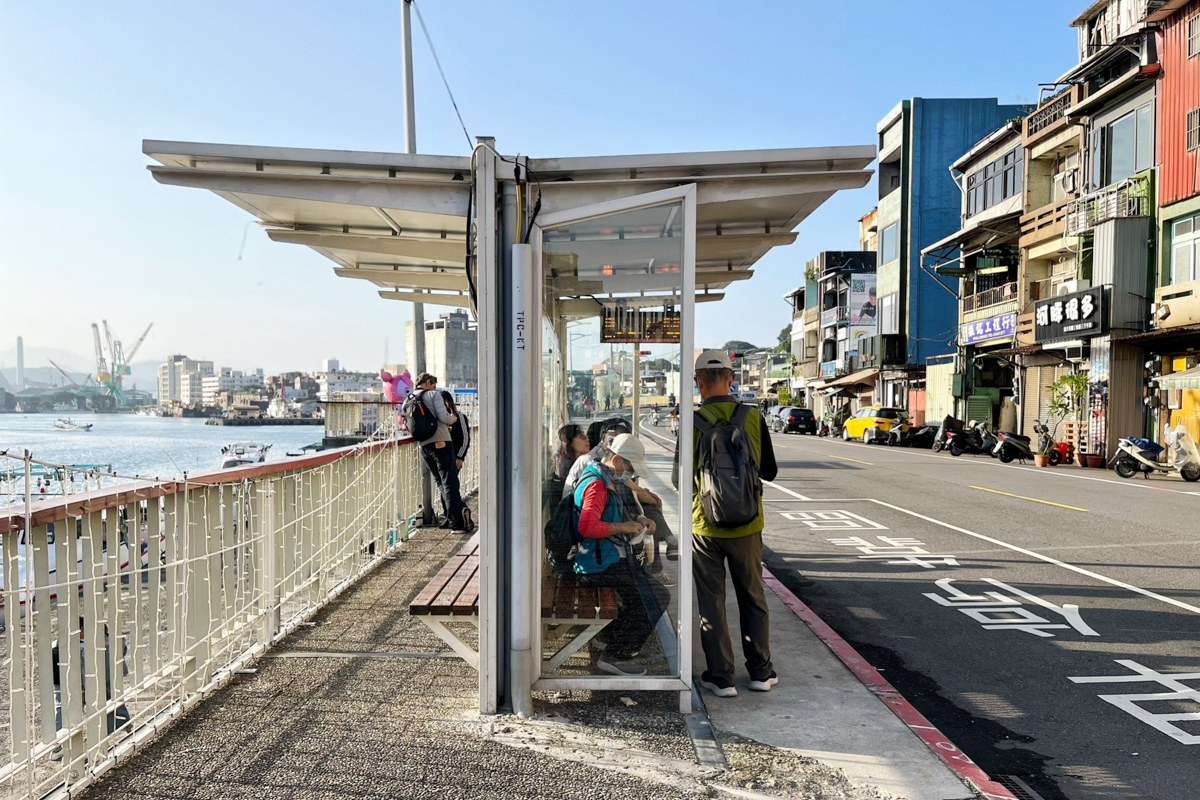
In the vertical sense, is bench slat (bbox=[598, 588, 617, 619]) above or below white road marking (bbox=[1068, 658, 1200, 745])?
above

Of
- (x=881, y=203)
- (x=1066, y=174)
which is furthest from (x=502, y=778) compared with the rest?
(x=881, y=203)

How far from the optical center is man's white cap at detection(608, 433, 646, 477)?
4.57m

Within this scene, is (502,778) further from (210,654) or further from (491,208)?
(491,208)

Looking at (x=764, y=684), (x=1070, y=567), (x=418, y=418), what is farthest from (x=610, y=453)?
(x=1070, y=567)

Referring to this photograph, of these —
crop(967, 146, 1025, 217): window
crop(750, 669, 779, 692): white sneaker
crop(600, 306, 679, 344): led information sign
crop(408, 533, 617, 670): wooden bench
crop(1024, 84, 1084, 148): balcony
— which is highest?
crop(1024, 84, 1084, 148): balcony

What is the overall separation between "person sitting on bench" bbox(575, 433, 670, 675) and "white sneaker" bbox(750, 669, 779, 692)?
0.73 meters

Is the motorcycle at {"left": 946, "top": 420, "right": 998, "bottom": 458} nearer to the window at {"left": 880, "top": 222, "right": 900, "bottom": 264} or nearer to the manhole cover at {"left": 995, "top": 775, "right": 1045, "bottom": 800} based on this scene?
the window at {"left": 880, "top": 222, "right": 900, "bottom": 264}

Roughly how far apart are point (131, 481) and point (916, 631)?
5253 millimetres

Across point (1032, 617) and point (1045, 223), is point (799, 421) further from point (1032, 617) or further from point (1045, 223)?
point (1032, 617)

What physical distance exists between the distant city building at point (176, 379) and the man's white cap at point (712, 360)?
7697 inches

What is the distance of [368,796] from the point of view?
11.3 ft

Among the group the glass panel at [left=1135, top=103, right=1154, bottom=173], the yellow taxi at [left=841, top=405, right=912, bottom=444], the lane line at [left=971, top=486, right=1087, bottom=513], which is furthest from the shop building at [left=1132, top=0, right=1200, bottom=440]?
the yellow taxi at [left=841, top=405, right=912, bottom=444]

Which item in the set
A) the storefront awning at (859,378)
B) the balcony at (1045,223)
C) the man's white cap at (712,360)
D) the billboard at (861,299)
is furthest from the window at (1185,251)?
the billboard at (861,299)

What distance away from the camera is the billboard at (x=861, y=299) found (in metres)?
60.5
